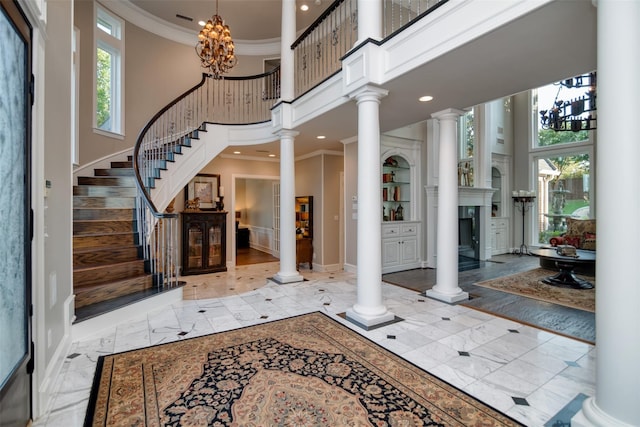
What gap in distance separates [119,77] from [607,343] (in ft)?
27.0

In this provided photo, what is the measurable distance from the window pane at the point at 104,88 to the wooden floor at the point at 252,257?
4.26 m

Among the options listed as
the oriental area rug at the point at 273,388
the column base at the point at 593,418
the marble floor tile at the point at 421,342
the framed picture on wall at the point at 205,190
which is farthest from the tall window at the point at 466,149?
the column base at the point at 593,418

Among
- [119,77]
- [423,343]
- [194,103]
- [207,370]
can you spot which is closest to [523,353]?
[423,343]

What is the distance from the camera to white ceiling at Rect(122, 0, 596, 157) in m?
2.23

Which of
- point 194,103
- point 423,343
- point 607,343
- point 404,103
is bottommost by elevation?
point 423,343

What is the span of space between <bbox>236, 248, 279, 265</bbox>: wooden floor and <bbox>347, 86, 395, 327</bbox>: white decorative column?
483cm

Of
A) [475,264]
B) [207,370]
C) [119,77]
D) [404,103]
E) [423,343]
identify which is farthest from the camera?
[475,264]

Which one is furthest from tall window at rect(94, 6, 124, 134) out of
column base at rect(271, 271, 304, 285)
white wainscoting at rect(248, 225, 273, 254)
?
white wainscoting at rect(248, 225, 273, 254)

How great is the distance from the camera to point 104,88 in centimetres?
616

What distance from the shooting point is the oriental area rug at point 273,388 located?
76.1 inches

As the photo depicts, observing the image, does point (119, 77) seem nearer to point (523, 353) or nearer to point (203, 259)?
point (203, 259)

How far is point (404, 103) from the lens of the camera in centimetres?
393

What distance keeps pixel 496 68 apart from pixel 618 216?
1.97m

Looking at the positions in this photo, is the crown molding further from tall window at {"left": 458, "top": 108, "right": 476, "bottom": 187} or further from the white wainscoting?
tall window at {"left": 458, "top": 108, "right": 476, "bottom": 187}
